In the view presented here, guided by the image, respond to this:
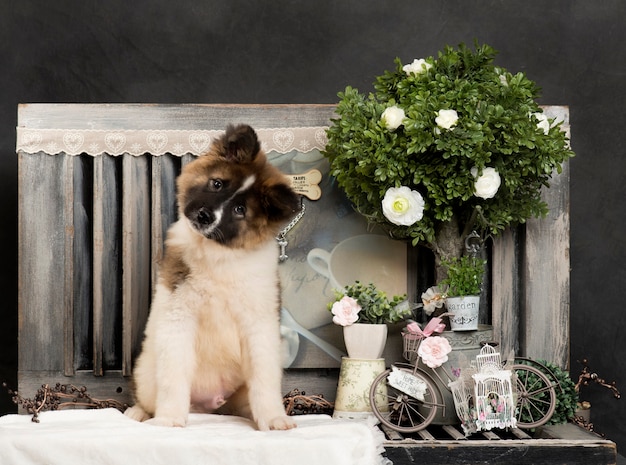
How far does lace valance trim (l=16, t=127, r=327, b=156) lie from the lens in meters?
3.46

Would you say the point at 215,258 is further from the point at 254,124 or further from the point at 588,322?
the point at 588,322

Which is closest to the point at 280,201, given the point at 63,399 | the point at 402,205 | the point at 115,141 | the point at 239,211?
the point at 239,211

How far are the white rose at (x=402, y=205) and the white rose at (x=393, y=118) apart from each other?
9.1 inches

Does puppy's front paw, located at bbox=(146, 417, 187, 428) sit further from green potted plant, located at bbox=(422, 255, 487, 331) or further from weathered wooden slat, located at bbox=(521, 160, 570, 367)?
weathered wooden slat, located at bbox=(521, 160, 570, 367)

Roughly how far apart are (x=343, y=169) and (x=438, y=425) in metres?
1.01

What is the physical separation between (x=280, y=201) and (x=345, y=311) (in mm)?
569

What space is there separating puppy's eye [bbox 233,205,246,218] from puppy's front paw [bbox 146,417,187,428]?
27.5 inches

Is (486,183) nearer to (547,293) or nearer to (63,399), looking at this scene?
(547,293)

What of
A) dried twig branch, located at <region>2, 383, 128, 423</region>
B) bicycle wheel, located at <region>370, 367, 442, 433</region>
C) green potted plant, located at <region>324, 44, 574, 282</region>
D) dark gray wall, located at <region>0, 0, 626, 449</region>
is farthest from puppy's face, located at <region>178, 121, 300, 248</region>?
dark gray wall, located at <region>0, 0, 626, 449</region>

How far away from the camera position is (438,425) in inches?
123

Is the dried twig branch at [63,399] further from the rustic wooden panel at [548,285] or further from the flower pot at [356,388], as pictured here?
the rustic wooden panel at [548,285]

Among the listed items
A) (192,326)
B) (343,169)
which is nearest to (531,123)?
(343,169)

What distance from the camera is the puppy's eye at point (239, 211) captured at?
9.42ft

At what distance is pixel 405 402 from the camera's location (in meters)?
3.09
